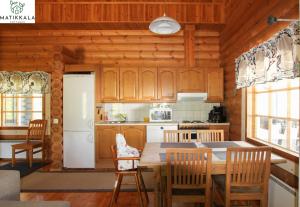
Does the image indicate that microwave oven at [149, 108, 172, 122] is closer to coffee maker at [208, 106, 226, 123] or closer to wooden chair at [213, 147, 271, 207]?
coffee maker at [208, 106, 226, 123]

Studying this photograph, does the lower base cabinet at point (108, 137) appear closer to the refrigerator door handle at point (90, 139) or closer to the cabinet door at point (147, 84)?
the refrigerator door handle at point (90, 139)

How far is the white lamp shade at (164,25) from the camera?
2947 mm

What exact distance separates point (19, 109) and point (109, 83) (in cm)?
233

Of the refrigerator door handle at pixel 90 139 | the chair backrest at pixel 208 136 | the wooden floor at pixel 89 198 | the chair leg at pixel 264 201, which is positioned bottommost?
the wooden floor at pixel 89 198

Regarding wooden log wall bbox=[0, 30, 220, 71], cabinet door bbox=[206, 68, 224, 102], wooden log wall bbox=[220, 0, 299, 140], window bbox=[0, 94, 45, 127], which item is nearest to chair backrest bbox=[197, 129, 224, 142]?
wooden log wall bbox=[220, 0, 299, 140]

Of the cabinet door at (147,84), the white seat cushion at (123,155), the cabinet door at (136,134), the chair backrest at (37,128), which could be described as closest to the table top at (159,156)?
the white seat cushion at (123,155)

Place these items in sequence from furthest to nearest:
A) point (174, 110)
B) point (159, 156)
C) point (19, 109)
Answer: point (19, 109)
point (174, 110)
point (159, 156)

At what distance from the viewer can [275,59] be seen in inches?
99.3

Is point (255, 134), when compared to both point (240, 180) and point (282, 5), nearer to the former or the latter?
point (240, 180)

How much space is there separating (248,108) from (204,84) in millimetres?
1457

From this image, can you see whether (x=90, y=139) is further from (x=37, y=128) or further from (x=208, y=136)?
(x=208, y=136)

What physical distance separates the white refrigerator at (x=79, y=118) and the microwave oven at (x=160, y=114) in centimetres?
120

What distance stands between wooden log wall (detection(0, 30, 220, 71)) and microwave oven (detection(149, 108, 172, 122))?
107 centimetres

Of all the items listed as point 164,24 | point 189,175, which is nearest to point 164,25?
point 164,24
